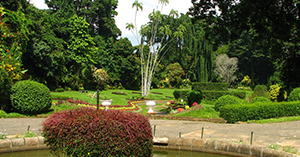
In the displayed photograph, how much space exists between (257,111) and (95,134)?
12168 mm

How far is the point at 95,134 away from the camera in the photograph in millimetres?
4430

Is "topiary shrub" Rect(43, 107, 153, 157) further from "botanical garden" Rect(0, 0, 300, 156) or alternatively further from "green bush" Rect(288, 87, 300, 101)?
"green bush" Rect(288, 87, 300, 101)

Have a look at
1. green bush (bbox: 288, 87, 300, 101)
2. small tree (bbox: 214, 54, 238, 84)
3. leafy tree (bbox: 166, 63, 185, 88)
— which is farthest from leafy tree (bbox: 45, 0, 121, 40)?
green bush (bbox: 288, 87, 300, 101)

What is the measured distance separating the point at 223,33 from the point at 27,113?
1212 centimetres

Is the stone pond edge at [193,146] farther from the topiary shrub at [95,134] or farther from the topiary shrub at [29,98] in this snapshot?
the topiary shrub at [29,98]

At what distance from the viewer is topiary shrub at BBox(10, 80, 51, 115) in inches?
539

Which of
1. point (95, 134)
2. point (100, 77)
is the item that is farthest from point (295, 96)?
point (100, 77)

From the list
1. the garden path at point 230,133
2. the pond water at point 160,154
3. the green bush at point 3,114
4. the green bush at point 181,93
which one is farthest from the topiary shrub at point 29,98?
the green bush at point 181,93

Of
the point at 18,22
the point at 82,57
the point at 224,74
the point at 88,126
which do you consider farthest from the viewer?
the point at 224,74

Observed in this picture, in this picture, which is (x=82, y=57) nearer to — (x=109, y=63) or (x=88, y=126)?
(x=109, y=63)

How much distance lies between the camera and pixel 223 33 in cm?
1467

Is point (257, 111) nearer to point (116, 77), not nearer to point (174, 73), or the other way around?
point (116, 77)

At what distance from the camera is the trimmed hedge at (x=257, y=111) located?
1370 cm

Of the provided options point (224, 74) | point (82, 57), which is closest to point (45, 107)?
point (82, 57)
